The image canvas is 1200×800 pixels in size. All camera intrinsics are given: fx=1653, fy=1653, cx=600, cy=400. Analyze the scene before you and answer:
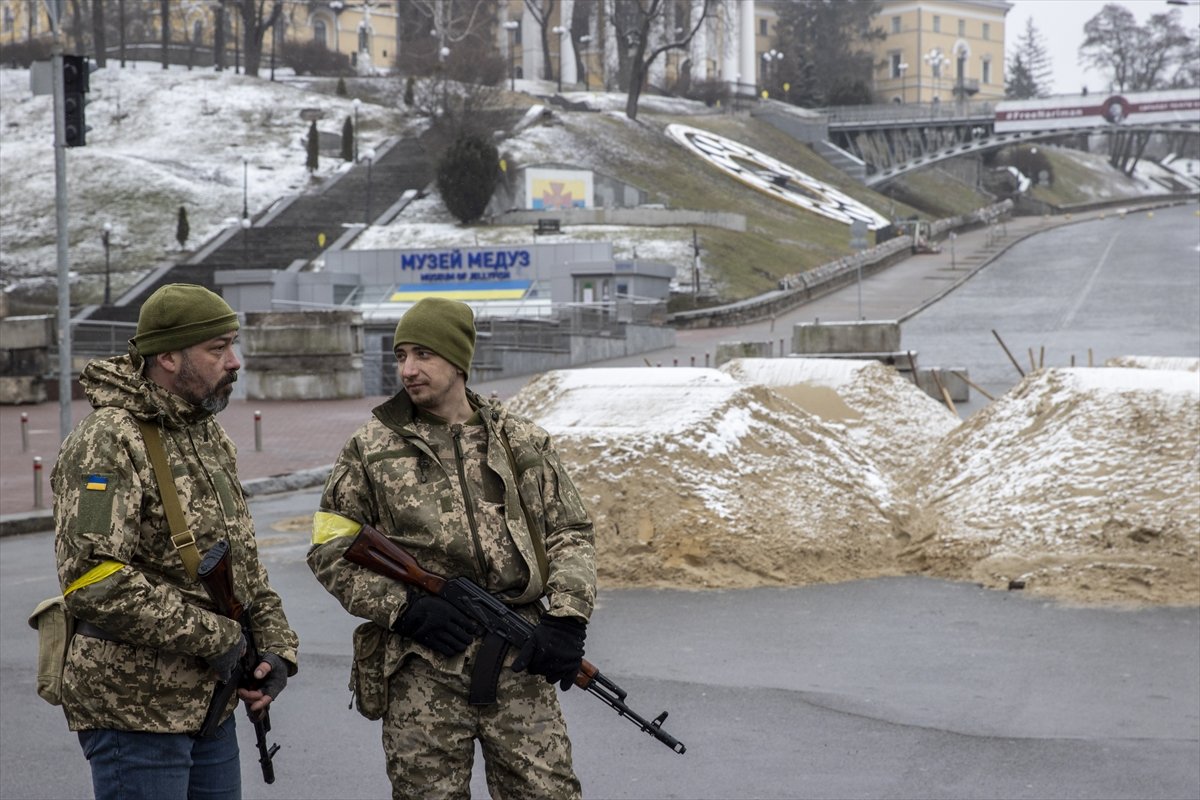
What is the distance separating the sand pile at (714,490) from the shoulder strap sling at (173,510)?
24.3 ft

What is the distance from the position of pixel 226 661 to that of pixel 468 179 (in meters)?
58.7

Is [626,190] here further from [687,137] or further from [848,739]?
[848,739]

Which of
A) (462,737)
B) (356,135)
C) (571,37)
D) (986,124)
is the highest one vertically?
(571,37)

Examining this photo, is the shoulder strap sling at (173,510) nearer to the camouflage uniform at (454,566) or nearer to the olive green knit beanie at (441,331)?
the camouflage uniform at (454,566)

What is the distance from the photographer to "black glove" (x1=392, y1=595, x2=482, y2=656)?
410 cm

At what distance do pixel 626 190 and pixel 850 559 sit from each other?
5669cm

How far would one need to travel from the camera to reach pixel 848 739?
7.17 meters

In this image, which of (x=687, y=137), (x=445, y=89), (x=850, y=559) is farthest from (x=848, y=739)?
(x=687, y=137)

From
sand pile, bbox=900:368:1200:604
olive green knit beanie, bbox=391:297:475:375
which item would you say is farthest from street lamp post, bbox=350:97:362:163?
olive green knit beanie, bbox=391:297:475:375

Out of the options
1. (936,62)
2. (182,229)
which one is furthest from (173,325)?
(936,62)

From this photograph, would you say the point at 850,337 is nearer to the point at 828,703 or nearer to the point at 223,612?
the point at 828,703

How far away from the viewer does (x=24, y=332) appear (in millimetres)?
29297

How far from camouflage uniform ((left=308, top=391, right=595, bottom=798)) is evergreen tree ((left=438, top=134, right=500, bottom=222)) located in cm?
5814

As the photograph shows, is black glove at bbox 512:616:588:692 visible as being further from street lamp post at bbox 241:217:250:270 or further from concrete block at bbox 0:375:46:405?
street lamp post at bbox 241:217:250:270
